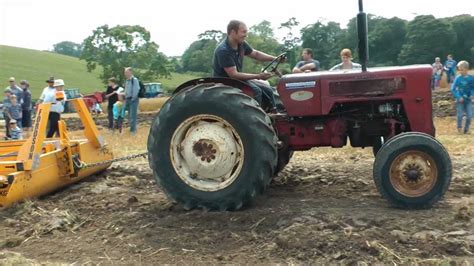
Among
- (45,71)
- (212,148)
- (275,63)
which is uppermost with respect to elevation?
(45,71)

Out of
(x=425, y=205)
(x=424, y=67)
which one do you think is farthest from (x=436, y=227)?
(x=424, y=67)

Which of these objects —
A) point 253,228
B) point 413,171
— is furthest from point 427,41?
point 253,228

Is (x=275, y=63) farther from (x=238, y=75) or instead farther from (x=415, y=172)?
(x=415, y=172)

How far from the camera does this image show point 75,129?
77.6 ft

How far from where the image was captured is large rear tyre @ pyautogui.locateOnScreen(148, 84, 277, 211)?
5.14 m

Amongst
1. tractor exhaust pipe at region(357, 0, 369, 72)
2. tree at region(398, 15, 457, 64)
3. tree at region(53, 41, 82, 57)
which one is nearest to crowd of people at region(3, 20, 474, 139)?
tractor exhaust pipe at region(357, 0, 369, 72)

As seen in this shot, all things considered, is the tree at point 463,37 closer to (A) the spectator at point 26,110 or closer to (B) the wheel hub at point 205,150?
(A) the spectator at point 26,110

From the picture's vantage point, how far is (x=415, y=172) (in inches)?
200

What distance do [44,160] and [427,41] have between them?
160 ft

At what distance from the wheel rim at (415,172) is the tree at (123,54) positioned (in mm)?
59147

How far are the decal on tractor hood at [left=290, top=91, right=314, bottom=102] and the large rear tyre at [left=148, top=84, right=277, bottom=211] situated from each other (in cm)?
54

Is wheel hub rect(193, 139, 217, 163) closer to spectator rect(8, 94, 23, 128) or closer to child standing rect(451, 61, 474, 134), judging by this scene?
child standing rect(451, 61, 474, 134)

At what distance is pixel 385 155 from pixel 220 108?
1.48 m

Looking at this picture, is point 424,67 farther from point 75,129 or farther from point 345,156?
point 75,129
